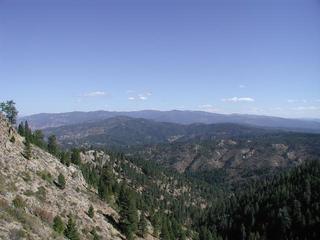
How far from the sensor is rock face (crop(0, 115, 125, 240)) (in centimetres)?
5572

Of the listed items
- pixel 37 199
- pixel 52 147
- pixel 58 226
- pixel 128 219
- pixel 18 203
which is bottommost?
pixel 128 219

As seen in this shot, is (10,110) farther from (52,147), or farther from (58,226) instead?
(58,226)

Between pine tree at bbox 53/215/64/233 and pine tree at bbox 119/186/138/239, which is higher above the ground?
pine tree at bbox 53/215/64/233

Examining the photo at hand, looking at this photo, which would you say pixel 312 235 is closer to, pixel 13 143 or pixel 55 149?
pixel 55 149

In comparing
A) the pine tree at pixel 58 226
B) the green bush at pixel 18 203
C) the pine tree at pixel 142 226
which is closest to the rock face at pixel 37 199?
the green bush at pixel 18 203

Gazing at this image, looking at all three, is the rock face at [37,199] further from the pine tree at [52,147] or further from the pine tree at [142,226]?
the pine tree at [52,147]

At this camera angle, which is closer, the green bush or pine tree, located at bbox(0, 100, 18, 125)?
the green bush

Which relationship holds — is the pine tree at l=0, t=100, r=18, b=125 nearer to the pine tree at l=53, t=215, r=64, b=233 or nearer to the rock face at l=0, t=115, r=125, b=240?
the rock face at l=0, t=115, r=125, b=240

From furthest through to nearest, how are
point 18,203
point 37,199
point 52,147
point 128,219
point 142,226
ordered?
point 52,147 → point 142,226 → point 128,219 → point 37,199 → point 18,203

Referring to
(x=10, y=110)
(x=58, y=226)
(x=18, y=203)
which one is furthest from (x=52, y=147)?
(x=18, y=203)

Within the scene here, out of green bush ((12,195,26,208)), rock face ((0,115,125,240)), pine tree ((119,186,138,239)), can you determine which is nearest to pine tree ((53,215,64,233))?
rock face ((0,115,125,240))

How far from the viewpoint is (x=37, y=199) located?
Answer: 80062 millimetres

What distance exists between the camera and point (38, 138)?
142m

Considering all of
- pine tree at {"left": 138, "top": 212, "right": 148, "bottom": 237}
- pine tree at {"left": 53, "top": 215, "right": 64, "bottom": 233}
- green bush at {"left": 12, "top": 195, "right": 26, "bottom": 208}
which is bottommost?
pine tree at {"left": 138, "top": 212, "right": 148, "bottom": 237}
